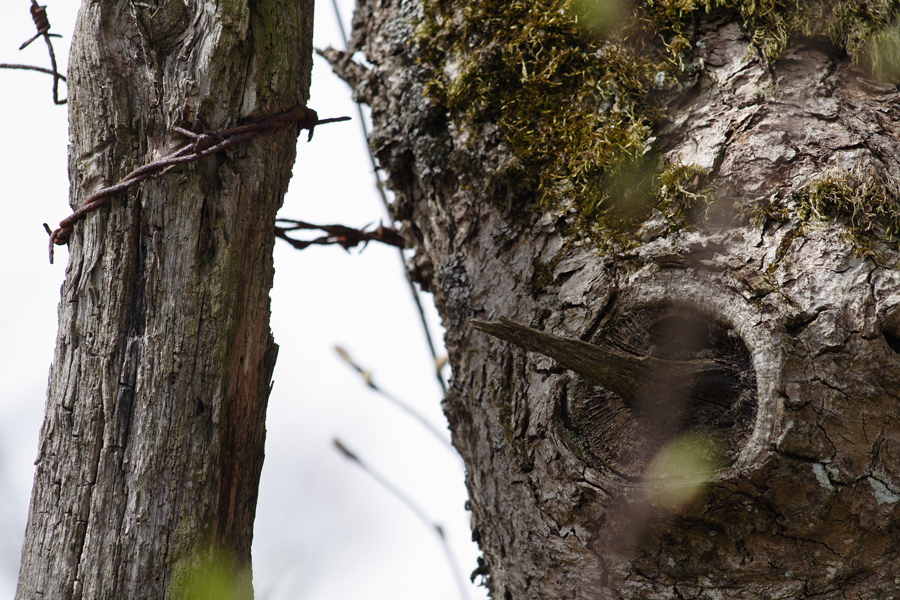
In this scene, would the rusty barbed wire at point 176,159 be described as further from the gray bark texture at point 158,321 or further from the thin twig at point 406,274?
the thin twig at point 406,274

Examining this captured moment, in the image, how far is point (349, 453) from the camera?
2.32 metres

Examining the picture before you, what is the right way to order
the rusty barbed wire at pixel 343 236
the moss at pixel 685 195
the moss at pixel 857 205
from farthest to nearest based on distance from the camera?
the rusty barbed wire at pixel 343 236, the moss at pixel 685 195, the moss at pixel 857 205

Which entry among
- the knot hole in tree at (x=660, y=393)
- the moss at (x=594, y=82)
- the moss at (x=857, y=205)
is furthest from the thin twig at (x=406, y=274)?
the moss at (x=857, y=205)

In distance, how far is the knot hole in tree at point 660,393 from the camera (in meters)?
1.20

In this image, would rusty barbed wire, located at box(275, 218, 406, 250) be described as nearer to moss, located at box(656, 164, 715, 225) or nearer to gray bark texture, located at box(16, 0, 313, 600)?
gray bark texture, located at box(16, 0, 313, 600)

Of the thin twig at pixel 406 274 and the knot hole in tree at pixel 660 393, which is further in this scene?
the thin twig at pixel 406 274

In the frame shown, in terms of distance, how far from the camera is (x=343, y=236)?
1989 mm

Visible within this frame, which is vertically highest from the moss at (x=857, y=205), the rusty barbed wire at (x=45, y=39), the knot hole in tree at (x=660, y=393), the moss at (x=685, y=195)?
the rusty barbed wire at (x=45, y=39)

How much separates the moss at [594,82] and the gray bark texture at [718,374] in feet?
0.14

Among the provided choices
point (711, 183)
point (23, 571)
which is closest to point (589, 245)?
point (711, 183)

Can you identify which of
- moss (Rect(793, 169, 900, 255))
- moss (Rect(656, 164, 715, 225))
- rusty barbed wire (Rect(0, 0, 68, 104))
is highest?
rusty barbed wire (Rect(0, 0, 68, 104))

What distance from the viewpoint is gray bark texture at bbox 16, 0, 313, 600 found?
106 centimetres

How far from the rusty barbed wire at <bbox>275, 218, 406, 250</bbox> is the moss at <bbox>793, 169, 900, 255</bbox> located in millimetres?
1239

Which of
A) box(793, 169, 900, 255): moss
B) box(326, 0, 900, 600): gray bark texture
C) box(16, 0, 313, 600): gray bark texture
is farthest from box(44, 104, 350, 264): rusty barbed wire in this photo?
box(793, 169, 900, 255): moss
